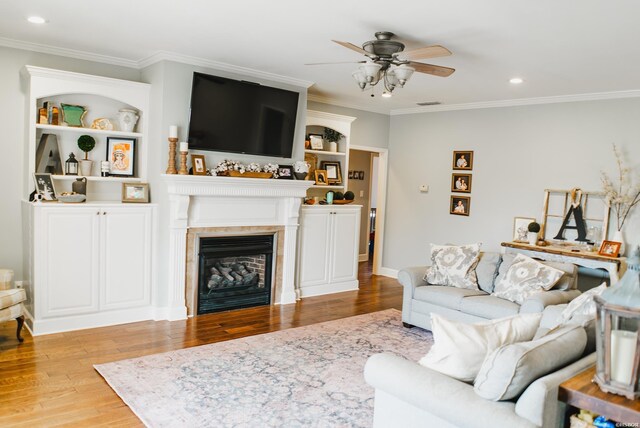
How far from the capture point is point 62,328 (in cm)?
446

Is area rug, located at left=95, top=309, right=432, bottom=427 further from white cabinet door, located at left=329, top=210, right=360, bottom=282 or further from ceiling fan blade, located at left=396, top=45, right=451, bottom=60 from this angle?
ceiling fan blade, located at left=396, top=45, right=451, bottom=60

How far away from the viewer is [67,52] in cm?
473

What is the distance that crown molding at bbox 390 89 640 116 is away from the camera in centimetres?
542

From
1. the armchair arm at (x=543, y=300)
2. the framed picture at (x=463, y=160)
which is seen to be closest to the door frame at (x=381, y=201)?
the framed picture at (x=463, y=160)

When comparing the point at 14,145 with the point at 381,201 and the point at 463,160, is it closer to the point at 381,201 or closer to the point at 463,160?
the point at 381,201

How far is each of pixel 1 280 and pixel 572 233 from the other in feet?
19.7

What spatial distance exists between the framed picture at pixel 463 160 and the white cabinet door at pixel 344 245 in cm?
162

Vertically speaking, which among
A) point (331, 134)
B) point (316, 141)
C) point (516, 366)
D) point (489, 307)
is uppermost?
point (331, 134)

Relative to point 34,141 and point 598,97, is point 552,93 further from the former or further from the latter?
point 34,141

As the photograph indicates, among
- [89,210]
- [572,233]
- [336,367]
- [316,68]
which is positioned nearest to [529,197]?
[572,233]

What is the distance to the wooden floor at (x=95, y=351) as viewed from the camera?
3004mm

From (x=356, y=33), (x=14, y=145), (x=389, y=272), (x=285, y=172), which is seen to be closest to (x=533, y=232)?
(x=389, y=272)

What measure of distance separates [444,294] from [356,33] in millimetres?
2548

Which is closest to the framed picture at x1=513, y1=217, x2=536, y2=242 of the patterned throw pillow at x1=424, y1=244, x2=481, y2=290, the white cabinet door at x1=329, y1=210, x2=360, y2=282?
the patterned throw pillow at x1=424, y1=244, x2=481, y2=290
